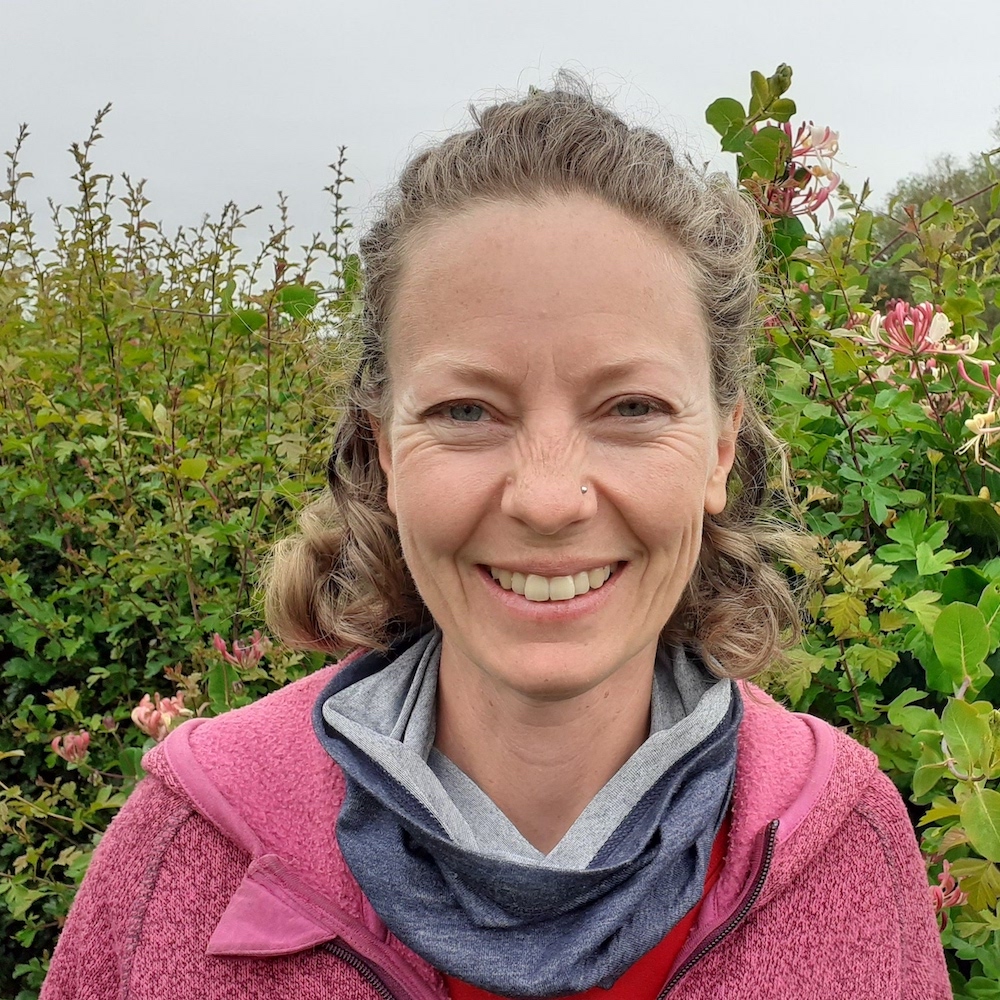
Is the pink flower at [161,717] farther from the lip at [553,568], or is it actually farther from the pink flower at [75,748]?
the lip at [553,568]

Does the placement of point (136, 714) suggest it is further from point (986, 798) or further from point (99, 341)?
point (99, 341)

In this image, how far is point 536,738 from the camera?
1.53 m

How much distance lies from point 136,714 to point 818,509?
1.46 meters

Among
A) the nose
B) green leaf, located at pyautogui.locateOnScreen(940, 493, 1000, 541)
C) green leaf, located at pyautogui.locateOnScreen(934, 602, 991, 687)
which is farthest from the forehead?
green leaf, located at pyautogui.locateOnScreen(940, 493, 1000, 541)

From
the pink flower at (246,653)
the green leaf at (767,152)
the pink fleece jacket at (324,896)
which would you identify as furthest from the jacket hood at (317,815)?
the green leaf at (767,152)

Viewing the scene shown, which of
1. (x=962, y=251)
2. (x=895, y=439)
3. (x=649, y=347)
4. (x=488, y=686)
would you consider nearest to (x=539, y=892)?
(x=488, y=686)


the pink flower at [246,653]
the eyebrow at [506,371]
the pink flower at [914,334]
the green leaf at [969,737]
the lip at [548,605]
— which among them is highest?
the pink flower at [914,334]

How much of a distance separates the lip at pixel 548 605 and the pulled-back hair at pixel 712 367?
1.23 feet

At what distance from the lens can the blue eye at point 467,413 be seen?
134 centimetres

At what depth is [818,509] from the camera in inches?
83.3

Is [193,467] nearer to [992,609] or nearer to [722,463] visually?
[722,463]

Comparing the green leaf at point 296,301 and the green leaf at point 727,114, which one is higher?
the green leaf at point 727,114

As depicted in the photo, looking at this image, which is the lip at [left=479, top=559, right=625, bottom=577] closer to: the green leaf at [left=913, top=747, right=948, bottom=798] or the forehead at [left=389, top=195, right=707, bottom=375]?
the forehead at [left=389, top=195, right=707, bottom=375]

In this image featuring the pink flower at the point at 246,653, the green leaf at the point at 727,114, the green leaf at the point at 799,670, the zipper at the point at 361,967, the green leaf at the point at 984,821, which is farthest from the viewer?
the green leaf at the point at 727,114
